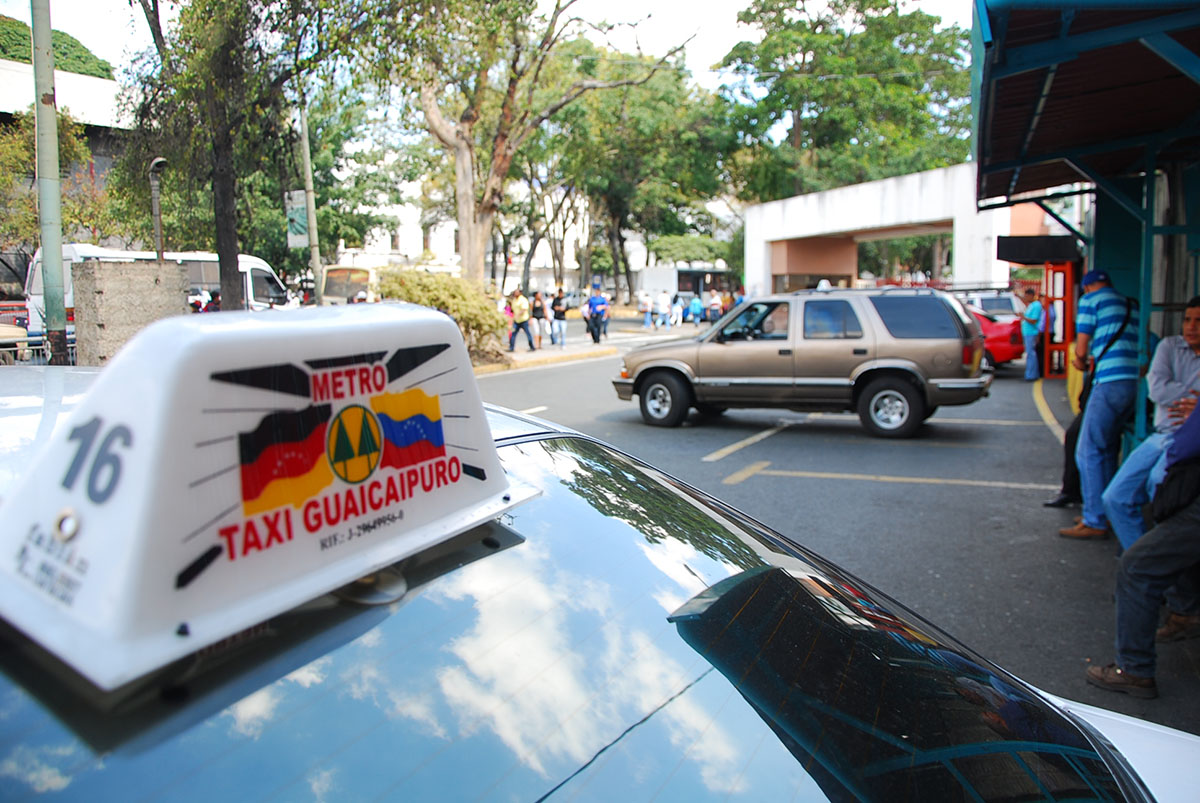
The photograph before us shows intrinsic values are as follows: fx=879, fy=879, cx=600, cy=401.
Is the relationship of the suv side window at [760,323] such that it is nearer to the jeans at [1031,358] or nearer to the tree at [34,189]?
the jeans at [1031,358]

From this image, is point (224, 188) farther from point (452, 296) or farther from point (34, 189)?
point (34, 189)

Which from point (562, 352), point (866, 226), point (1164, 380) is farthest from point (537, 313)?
point (1164, 380)

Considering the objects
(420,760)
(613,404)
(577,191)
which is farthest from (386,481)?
(577,191)

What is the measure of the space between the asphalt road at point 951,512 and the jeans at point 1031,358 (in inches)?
92.4

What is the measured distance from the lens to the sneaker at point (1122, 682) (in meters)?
3.69

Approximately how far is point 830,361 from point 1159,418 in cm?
568

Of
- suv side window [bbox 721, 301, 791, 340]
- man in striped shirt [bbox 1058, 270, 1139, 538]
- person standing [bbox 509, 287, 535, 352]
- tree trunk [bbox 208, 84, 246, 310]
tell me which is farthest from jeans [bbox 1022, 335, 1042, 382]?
tree trunk [bbox 208, 84, 246, 310]

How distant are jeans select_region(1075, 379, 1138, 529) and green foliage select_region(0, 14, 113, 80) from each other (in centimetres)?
671

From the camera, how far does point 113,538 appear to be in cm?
93

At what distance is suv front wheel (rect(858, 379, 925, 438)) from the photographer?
9.95 metres

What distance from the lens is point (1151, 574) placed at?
11.6 ft

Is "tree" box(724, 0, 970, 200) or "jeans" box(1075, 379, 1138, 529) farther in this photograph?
"tree" box(724, 0, 970, 200)

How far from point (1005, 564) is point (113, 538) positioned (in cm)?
560

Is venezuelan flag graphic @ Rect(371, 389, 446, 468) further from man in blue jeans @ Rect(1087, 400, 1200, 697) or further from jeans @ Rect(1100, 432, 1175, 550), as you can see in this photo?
jeans @ Rect(1100, 432, 1175, 550)
